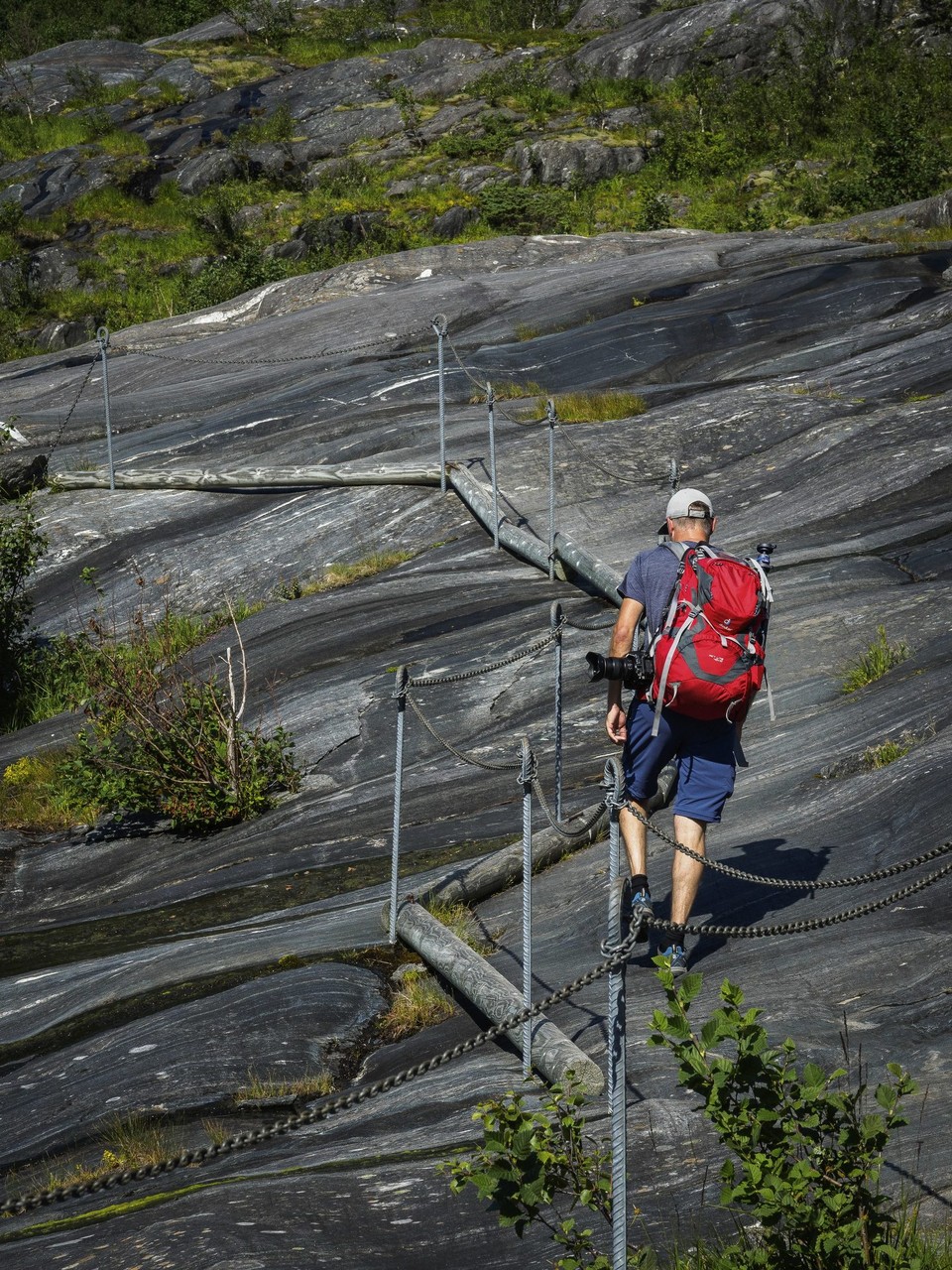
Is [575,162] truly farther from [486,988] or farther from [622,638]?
[486,988]

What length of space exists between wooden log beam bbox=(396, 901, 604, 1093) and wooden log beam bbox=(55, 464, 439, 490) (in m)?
9.30

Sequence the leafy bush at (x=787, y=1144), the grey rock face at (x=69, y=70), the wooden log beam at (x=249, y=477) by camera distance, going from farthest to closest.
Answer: the grey rock face at (x=69, y=70) < the wooden log beam at (x=249, y=477) < the leafy bush at (x=787, y=1144)

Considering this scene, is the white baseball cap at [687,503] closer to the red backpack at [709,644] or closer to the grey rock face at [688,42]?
the red backpack at [709,644]

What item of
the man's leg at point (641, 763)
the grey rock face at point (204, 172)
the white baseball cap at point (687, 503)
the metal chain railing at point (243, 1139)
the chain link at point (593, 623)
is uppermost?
the grey rock face at point (204, 172)

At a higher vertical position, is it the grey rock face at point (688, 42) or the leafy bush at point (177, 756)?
the grey rock face at point (688, 42)

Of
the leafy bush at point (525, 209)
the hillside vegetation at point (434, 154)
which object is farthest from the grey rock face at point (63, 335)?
the leafy bush at point (525, 209)

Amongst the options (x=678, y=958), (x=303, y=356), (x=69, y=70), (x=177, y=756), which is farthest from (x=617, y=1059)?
(x=69, y=70)

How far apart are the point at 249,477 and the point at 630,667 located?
11465 millimetres

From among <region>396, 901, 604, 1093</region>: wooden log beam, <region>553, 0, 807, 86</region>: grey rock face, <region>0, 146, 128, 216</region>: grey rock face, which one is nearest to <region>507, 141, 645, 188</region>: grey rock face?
<region>553, 0, 807, 86</region>: grey rock face

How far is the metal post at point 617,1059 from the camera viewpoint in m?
3.47

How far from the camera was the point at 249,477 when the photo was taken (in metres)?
16.9

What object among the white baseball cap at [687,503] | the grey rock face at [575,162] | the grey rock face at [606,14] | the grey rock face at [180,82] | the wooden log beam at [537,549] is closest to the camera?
the white baseball cap at [687,503]

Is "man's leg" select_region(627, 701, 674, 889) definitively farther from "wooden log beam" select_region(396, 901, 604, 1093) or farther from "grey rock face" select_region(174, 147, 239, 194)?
"grey rock face" select_region(174, 147, 239, 194)

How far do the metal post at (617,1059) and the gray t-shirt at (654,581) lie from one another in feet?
6.28
